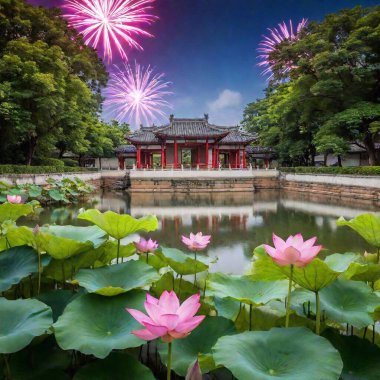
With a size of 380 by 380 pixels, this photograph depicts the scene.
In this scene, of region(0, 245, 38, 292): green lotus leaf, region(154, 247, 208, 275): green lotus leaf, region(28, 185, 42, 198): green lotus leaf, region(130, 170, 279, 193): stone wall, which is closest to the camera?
region(0, 245, 38, 292): green lotus leaf

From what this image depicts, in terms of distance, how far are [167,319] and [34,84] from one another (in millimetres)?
17638

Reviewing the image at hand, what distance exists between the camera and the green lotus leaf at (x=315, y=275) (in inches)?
52.4

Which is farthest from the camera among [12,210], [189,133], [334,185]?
[189,133]

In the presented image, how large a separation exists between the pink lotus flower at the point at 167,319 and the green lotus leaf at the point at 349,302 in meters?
0.79

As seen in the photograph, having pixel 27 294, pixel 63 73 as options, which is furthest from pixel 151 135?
pixel 27 294

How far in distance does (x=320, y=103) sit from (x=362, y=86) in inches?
111

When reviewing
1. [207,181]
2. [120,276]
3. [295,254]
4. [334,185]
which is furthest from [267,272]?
[207,181]

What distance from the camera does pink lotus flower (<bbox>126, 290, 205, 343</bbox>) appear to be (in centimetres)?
91

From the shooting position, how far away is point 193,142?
28672mm

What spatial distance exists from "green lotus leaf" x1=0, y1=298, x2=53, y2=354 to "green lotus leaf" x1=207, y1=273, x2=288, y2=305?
746 millimetres

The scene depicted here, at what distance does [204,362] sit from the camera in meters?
1.16

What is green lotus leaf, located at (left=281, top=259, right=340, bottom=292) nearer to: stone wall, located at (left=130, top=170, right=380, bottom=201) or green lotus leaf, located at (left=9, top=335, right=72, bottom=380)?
green lotus leaf, located at (left=9, top=335, right=72, bottom=380)

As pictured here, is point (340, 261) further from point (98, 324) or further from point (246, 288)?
point (98, 324)

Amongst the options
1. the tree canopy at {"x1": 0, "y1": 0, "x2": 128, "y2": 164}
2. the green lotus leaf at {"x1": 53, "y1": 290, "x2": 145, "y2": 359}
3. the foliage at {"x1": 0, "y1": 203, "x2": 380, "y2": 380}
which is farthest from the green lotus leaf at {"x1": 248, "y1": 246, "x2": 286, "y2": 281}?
the tree canopy at {"x1": 0, "y1": 0, "x2": 128, "y2": 164}
